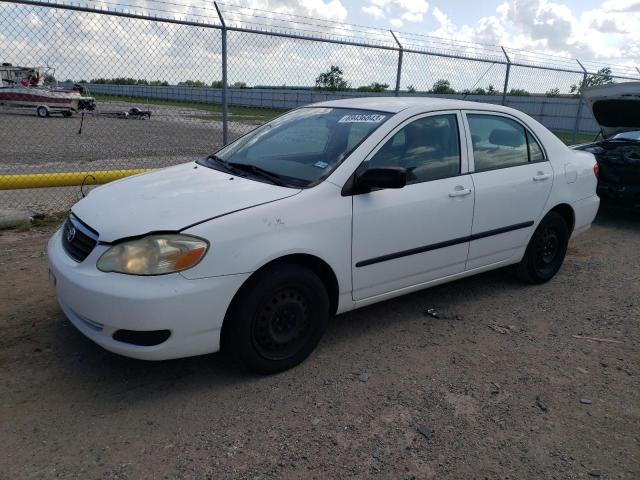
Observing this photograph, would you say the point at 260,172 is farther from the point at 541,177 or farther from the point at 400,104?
the point at 541,177

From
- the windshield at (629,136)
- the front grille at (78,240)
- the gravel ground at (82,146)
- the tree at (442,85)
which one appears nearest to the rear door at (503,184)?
the front grille at (78,240)

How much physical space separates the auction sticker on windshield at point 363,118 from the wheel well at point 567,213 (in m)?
2.08

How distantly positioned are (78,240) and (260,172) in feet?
3.95

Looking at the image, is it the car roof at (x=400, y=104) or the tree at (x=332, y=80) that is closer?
the car roof at (x=400, y=104)

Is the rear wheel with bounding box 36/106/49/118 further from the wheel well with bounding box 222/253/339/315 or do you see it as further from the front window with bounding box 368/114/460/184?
the wheel well with bounding box 222/253/339/315

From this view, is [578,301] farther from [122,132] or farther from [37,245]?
[122,132]

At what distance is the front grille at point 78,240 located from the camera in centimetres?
291

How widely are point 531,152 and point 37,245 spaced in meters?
4.83

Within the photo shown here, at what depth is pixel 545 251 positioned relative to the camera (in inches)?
188

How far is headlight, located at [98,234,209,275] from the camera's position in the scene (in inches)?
106

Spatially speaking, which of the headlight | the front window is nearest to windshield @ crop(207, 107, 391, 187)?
the front window

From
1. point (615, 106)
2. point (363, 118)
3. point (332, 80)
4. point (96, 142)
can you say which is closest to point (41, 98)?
point (96, 142)

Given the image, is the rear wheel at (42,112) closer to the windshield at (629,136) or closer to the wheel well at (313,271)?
the windshield at (629,136)

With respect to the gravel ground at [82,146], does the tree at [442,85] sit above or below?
above
